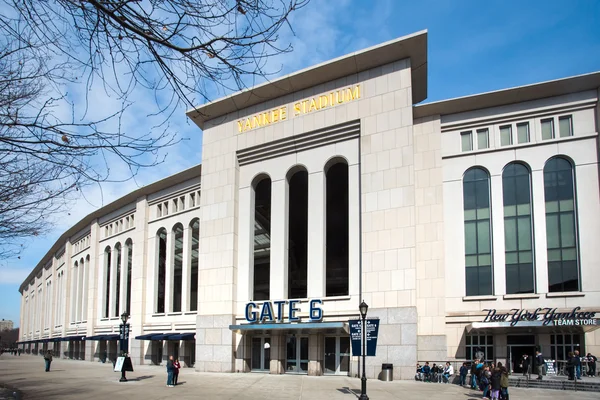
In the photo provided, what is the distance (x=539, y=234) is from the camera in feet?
103

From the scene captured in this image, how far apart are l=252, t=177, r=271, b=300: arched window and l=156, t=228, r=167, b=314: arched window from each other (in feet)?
35.1

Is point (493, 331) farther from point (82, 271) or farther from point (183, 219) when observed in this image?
point (82, 271)

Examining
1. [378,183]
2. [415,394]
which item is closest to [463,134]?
[378,183]

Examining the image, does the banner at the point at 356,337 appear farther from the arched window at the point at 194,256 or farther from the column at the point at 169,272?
the column at the point at 169,272

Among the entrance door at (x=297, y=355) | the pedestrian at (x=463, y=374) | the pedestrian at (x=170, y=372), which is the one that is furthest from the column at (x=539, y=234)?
the pedestrian at (x=170, y=372)

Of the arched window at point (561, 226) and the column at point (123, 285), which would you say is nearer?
the arched window at point (561, 226)

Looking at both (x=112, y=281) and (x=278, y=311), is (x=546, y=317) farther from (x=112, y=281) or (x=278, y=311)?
(x=112, y=281)

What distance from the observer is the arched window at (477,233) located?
32.5 metres

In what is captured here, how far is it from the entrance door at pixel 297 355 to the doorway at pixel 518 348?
11492mm

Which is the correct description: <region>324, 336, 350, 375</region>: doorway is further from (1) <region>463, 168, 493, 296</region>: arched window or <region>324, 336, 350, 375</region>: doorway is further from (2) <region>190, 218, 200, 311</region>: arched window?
(2) <region>190, 218, 200, 311</region>: arched window

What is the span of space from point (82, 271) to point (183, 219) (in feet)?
88.5

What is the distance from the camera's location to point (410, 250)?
30203 mm

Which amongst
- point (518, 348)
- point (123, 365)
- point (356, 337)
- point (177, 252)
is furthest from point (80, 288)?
point (518, 348)

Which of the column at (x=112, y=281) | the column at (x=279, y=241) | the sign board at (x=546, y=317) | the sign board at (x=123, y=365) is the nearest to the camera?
the sign board at (x=546, y=317)
